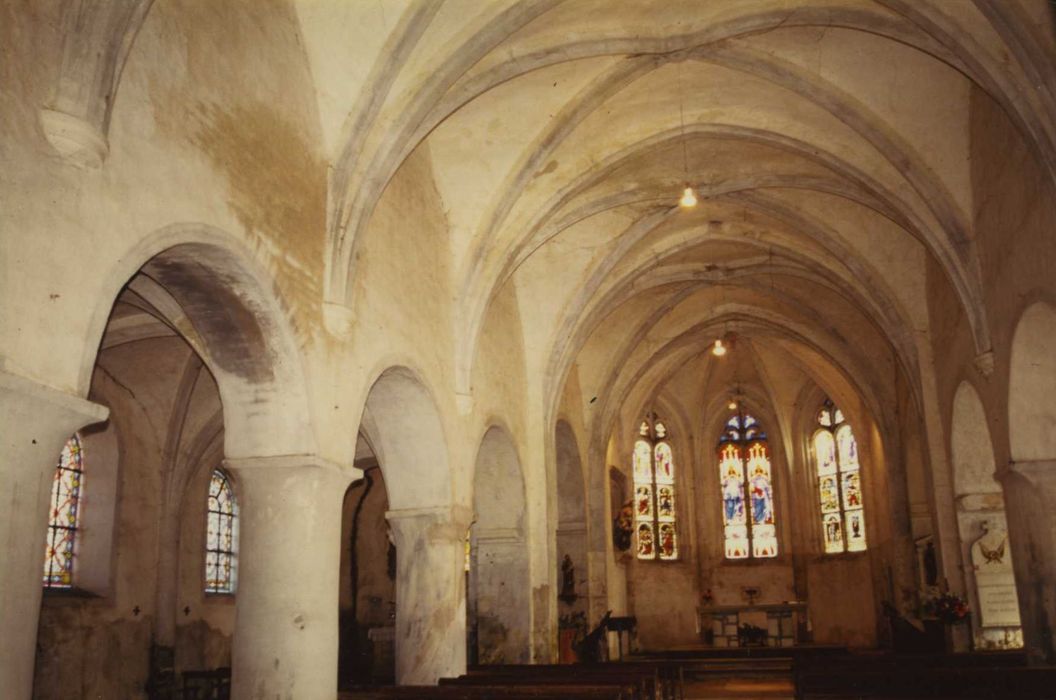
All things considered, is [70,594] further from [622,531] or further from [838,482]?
[838,482]

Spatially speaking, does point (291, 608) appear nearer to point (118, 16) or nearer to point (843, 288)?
point (118, 16)

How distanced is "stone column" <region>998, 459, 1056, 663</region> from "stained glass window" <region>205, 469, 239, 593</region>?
14.0 m

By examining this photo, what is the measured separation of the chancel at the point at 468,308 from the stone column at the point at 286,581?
3cm

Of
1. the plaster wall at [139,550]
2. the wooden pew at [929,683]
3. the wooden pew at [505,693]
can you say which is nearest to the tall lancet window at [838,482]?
the plaster wall at [139,550]

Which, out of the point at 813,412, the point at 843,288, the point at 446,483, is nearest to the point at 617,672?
the point at 446,483

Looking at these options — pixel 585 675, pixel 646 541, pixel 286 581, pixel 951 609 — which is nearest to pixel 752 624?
pixel 646 541

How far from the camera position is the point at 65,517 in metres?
16.5

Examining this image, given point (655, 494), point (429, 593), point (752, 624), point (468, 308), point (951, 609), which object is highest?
point (468, 308)

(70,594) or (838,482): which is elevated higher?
(838,482)

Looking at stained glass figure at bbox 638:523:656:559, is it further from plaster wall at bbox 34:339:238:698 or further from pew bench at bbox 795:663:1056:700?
pew bench at bbox 795:663:1056:700

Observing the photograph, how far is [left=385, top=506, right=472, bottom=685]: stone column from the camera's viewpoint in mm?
12836

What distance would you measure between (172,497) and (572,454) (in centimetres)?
889

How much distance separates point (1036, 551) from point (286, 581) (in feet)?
31.1

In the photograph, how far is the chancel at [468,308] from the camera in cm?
729
